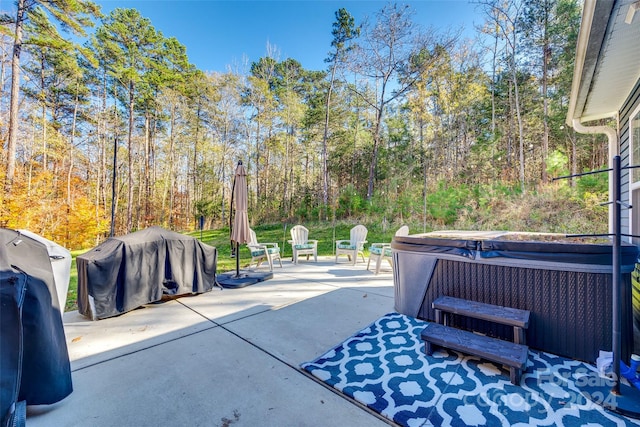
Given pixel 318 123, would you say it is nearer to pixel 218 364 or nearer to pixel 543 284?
pixel 543 284

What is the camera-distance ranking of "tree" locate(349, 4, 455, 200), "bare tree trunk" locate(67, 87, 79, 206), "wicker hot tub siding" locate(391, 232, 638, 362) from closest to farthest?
"wicker hot tub siding" locate(391, 232, 638, 362) < "tree" locate(349, 4, 455, 200) < "bare tree trunk" locate(67, 87, 79, 206)

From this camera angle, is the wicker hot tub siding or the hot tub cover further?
the hot tub cover

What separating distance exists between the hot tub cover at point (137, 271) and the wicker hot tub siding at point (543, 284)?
3.10 m

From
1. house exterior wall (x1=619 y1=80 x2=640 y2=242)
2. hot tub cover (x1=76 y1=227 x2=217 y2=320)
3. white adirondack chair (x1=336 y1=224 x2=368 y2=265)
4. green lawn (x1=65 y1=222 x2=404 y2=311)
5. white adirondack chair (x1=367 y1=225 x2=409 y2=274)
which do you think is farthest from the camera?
green lawn (x1=65 y1=222 x2=404 y2=311)

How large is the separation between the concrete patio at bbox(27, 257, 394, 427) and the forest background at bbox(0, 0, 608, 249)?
5.50 meters

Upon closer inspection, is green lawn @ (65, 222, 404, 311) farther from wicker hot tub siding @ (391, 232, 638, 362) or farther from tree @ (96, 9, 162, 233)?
tree @ (96, 9, 162, 233)

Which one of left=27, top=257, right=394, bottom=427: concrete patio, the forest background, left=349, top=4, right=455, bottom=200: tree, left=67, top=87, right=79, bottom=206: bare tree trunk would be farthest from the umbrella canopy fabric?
left=67, top=87, right=79, bottom=206: bare tree trunk

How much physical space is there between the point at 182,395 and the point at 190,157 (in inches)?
706

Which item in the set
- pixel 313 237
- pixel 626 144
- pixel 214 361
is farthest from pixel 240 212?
pixel 313 237

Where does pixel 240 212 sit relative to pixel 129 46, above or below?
below

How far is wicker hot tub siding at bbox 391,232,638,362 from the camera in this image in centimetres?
201

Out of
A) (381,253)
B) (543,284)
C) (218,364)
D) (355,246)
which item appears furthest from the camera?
(355,246)

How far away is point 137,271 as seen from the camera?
3.19 m

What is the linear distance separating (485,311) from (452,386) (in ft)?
2.52
